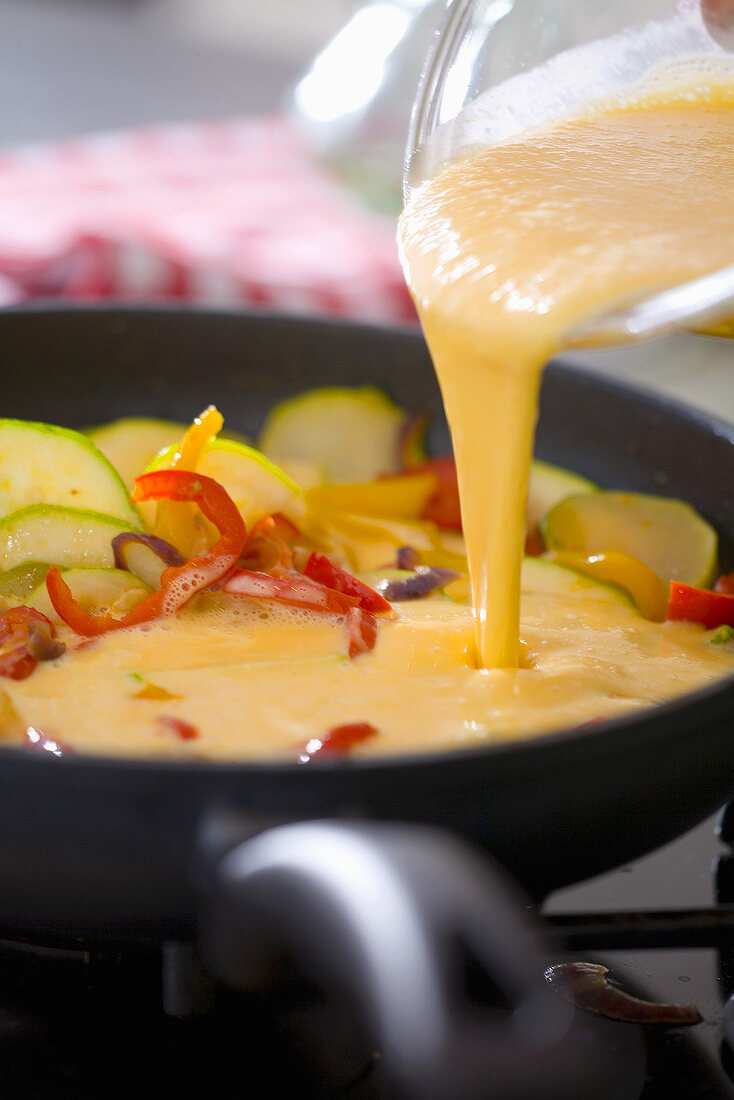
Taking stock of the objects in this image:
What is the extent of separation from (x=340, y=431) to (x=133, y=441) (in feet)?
0.85

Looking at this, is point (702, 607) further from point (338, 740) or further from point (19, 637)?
point (19, 637)

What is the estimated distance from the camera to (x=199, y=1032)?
2.71 ft

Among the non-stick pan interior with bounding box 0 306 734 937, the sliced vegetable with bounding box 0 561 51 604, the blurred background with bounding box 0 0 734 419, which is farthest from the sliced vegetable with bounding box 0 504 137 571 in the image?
the blurred background with bounding box 0 0 734 419

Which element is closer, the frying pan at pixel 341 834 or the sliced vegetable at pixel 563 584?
the frying pan at pixel 341 834

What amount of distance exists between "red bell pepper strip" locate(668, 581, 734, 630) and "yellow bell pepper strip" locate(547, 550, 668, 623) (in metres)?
0.07

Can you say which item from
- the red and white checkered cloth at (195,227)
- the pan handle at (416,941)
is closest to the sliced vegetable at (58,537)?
the pan handle at (416,941)

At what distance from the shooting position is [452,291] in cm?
103

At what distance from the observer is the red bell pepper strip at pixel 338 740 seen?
864 mm

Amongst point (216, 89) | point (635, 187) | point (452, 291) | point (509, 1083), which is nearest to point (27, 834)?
point (509, 1083)

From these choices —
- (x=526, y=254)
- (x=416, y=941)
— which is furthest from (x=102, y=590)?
(x=416, y=941)

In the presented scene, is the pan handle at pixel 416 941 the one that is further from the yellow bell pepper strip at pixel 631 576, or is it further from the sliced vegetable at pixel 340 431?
the sliced vegetable at pixel 340 431

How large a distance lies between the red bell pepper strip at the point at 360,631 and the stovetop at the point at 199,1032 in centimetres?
29

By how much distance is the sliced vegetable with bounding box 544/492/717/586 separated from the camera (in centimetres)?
133

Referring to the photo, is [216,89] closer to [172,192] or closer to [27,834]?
A: [172,192]
